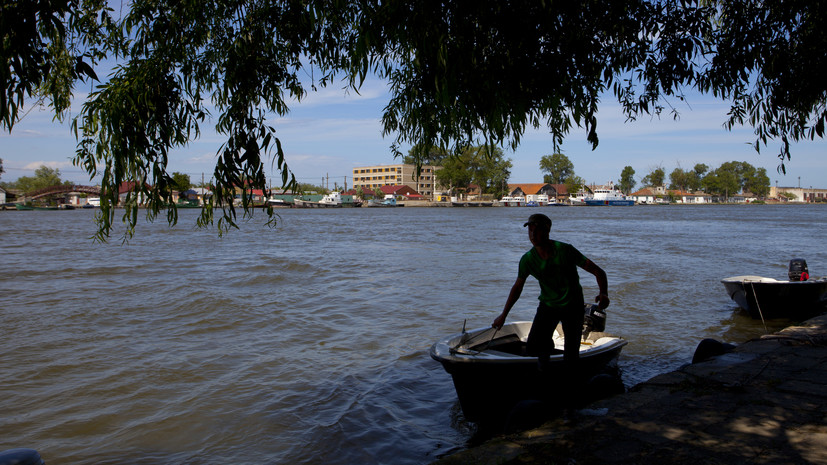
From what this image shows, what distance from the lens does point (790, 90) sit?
21.0 feet

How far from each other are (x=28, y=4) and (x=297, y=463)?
4828 millimetres

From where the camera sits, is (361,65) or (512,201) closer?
(361,65)

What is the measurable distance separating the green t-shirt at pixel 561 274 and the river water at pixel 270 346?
6.73 feet

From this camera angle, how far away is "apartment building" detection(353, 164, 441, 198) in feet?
498

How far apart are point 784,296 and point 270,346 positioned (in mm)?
10638

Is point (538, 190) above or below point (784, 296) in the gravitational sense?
above

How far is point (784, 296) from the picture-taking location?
1184 cm

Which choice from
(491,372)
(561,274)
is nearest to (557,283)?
(561,274)

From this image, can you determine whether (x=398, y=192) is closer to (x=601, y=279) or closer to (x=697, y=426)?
(x=601, y=279)

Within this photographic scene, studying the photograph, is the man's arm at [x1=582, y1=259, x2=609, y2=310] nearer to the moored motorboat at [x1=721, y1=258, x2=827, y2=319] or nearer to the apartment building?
the moored motorboat at [x1=721, y1=258, x2=827, y2=319]

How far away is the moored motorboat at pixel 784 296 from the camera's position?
11.7m

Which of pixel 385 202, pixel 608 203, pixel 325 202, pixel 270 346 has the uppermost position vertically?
pixel 325 202

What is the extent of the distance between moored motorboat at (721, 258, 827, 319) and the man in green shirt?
8299 millimetres

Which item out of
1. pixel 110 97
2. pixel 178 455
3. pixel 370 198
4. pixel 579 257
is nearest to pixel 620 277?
pixel 579 257
